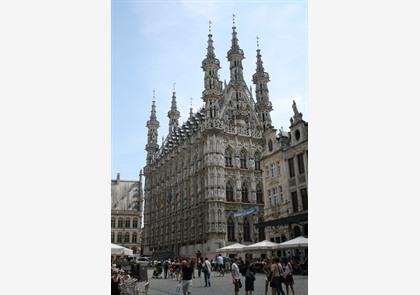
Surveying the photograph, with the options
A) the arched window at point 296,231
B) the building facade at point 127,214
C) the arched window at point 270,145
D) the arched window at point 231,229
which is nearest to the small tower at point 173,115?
the building facade at point 127,214

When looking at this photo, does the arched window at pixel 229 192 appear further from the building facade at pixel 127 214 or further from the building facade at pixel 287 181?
the building facade at pixel 127 214

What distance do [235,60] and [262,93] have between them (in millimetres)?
5551

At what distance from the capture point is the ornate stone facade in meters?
41.0

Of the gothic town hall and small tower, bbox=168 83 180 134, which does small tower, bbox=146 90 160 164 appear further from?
the gothic town hall

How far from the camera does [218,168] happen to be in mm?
41375

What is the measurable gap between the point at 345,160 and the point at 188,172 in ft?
141

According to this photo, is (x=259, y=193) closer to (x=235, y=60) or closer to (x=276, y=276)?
(x=235, y=60)

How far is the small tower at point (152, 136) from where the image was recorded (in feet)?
210

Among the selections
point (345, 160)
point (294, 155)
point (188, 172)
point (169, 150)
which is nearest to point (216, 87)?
point (188, 172)

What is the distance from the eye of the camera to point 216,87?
43812mm

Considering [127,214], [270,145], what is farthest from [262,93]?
[127,214]
